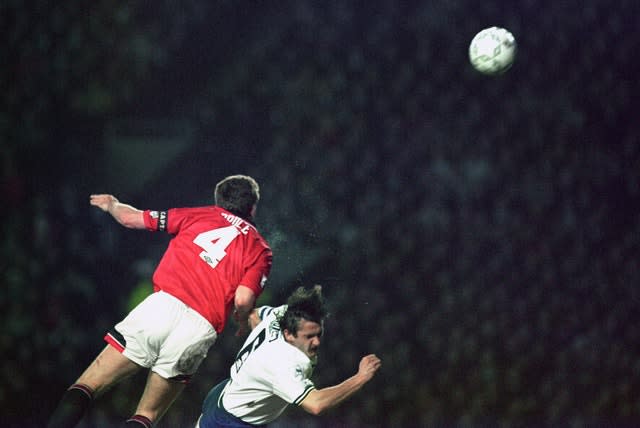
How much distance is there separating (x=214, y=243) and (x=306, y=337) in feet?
2.06

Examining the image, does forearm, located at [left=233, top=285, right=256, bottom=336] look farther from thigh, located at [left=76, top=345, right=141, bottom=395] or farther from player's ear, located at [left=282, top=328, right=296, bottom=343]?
thigh, located at [left=76, top=345, right=141, bottom=395]

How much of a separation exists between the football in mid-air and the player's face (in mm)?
3193

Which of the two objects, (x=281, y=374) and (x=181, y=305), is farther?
(x=181, y=305)

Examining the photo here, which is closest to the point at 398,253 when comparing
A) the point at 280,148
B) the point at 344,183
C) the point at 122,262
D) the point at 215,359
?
the point at 344,183

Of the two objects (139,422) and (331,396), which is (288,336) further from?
(139,422)

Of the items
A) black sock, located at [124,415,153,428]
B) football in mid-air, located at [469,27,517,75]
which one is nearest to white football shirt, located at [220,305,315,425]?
black sock, located at [124,415,153,428]

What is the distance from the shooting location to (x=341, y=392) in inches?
121

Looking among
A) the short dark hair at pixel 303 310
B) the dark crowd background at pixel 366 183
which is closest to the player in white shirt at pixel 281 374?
the short dark hair at pixel 303 310

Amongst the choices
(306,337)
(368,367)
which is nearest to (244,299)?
(306,337)

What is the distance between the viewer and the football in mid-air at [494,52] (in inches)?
226

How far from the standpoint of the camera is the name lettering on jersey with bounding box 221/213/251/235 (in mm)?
3588

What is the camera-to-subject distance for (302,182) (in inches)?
261

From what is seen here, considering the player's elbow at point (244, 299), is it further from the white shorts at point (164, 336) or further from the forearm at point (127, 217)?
the forearm at point (127, 217)

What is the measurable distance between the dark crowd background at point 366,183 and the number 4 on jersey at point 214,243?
1.66 meters
